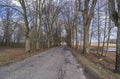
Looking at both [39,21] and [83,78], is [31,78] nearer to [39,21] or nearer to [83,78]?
[83,78]

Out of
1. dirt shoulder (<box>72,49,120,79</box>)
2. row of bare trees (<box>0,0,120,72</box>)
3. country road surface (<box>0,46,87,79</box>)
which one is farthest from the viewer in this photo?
row of bare trees (<box>0,0,120,72</box>)

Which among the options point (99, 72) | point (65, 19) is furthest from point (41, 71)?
point (65, 19)

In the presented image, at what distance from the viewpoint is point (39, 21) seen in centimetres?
4219

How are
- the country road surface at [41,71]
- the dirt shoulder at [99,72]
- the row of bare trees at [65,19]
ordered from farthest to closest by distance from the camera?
1. the row of bare trees at [65,19]
2. the dirt shoulder at [99,72]
3. the country road surface at [41,71]

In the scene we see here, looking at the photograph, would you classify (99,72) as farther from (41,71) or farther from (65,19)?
(65,19)

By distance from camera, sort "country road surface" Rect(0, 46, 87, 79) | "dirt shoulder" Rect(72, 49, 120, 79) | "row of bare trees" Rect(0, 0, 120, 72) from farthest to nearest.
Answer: "row of bare trees" Rect(0, 0, 120, 72) → "dirt shoulder" Rect(72, 49, 120, 79) → "country road surface" Rect(0, 46, 87, 79)

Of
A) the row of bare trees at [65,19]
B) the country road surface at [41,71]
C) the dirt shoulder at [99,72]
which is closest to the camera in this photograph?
the country road surface at [41,71]

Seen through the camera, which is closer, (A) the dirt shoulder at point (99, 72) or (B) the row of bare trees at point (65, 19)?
(A) the dirt shoulder at point (99, 72)

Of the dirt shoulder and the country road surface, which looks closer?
the country road surface

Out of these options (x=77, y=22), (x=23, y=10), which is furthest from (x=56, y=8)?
(x=23, y=10)

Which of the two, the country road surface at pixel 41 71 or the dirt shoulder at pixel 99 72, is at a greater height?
the country road surface at pixel 41 71

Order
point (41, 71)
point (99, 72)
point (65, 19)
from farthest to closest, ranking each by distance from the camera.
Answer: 1. point (65, 19)
2. point (99, 72)
3. point (41, 71)

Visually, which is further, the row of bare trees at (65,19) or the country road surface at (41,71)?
the row of bare trees at (65,19)

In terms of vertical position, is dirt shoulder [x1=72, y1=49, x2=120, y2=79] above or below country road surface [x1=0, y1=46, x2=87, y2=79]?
below
